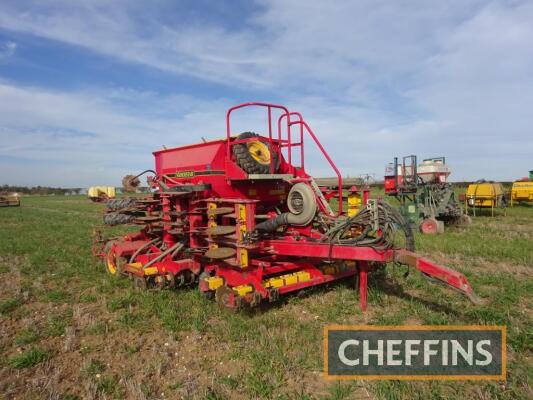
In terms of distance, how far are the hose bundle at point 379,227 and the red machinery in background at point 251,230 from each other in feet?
0.04

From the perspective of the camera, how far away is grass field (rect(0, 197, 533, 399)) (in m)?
3.30

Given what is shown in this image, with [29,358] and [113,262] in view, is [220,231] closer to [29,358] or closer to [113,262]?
[29,358]

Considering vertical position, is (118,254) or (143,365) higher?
(118,254)

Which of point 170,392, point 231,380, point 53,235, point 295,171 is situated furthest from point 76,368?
point 53,235

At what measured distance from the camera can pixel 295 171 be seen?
653cm

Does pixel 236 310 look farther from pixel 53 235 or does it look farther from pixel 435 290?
pixel 53 235

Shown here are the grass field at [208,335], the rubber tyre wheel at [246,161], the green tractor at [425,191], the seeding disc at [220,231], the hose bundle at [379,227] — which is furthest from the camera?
the green tractor at [425,191]

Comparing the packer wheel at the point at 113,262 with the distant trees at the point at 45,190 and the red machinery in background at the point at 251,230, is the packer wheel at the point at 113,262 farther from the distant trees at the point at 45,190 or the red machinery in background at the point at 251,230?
the distant trees at the point at 45,190

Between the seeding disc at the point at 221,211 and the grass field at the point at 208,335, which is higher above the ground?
the seeding disc at the point at 221,211

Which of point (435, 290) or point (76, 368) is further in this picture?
point (435, 290)

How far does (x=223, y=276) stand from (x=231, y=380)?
6.55 ft

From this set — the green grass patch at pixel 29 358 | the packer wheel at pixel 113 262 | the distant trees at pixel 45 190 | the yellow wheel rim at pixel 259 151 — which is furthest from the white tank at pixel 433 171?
the distant trees at pixel 45 190

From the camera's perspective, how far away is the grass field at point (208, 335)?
330 centimetres

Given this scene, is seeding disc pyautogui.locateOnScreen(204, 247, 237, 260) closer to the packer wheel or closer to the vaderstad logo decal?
the vaderstad logo decal
